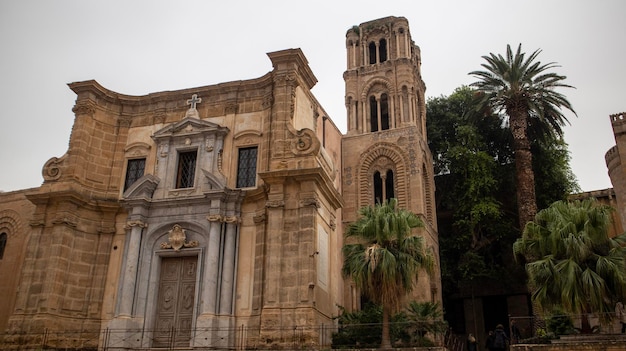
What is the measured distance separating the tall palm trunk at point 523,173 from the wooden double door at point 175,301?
14523mm

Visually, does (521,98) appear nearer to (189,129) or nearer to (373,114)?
(373,114)

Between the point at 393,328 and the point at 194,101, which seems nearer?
the point at 393,328

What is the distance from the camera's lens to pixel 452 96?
35344 millimetres

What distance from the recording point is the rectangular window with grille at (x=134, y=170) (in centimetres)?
2191

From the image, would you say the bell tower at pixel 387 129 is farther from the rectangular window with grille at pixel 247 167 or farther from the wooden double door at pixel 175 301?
the wooden double door at pixel 175 301

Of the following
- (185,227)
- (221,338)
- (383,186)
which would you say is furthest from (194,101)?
(383,186)

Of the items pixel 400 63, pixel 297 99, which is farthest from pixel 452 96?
pixel 297 99

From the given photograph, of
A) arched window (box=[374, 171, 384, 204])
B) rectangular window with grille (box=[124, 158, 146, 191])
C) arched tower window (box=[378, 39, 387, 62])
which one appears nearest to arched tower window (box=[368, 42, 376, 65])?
arched tower window (box=[378, 39, 387, 62])

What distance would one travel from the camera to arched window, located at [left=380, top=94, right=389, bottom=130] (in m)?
31.7

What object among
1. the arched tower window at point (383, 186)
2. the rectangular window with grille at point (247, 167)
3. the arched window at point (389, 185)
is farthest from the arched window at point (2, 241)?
the arched window at point (389, 185)

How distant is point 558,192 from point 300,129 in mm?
16896

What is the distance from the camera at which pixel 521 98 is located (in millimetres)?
27797

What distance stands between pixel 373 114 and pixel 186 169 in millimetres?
13565

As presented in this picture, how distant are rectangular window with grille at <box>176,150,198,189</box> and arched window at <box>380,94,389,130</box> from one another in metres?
13.2
